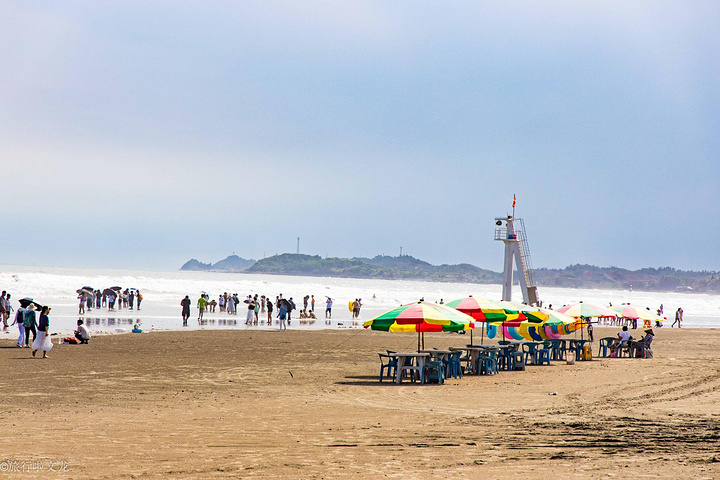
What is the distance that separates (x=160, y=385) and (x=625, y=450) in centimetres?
910

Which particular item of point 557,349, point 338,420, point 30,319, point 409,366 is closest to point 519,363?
point 557,349

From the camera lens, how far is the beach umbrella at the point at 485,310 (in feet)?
57.3

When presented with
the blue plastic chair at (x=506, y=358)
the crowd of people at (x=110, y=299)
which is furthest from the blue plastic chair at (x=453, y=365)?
the crowd of people at (x=110, y=299)

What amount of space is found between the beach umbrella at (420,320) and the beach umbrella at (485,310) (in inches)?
77.9

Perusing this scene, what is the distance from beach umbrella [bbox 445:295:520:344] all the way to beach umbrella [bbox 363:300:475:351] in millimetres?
1980

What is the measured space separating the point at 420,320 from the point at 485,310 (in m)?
3.09

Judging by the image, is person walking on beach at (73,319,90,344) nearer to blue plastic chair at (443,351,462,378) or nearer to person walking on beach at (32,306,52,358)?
person walking on beach at (32,306,52,358)

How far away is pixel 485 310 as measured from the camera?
17484 millimetres

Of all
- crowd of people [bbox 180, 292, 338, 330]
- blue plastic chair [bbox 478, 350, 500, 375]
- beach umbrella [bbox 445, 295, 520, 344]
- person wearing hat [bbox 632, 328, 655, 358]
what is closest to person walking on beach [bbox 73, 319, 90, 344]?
crowd of people [bbox 180, 292, 338, 330]

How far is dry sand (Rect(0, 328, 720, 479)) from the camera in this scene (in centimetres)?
732

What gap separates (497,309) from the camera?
17.6m

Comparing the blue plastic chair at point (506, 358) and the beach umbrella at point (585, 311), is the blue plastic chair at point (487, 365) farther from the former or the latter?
the beach umbrella at point (585, 311)

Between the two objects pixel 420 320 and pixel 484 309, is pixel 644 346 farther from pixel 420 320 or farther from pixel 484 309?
pixel 420 320

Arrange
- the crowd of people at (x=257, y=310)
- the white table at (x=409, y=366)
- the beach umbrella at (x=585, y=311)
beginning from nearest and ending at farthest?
the white table at (x=409, y=366) < the beach umbrella at (x=585, y=311) < the crowd of people at (x=257, y=310)
